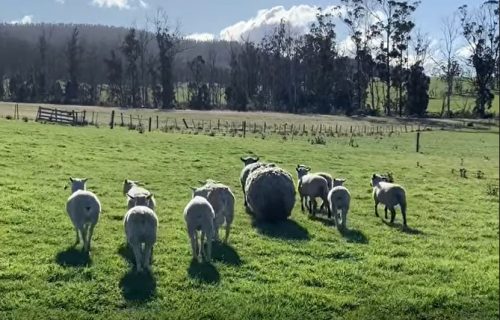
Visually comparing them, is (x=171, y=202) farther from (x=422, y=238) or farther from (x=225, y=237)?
(x=422, y=238)

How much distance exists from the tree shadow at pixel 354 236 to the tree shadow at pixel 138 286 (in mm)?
5441

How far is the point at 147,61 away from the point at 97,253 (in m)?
113

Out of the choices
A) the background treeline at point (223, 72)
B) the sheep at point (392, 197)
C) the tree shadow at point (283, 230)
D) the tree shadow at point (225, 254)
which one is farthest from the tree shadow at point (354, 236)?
the background treeline at point (223, 72)

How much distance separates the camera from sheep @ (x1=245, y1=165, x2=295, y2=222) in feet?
54.1

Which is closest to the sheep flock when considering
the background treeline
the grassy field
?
the grassy field

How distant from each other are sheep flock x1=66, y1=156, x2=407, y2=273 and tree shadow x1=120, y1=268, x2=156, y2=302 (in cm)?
24

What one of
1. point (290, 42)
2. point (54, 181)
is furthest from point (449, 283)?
point (290, 42)

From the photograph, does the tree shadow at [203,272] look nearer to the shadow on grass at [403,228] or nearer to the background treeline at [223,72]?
the shadow on grass at [403,228]

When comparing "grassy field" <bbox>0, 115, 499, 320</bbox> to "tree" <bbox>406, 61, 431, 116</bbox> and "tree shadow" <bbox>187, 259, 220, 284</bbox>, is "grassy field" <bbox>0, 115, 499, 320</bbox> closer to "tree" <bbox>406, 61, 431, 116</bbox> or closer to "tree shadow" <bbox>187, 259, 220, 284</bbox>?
"tree shadow" <bbox>187, 259, 220, 284</bbox>

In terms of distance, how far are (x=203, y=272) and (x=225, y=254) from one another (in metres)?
1.40

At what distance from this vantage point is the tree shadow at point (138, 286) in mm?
10405

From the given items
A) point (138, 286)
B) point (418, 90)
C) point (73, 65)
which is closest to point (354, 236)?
point (138, 286)

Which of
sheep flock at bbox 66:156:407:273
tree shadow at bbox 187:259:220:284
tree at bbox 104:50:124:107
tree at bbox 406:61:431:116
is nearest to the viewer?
tree shadow at bbox 187:259:220:284

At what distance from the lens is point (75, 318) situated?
962cm
